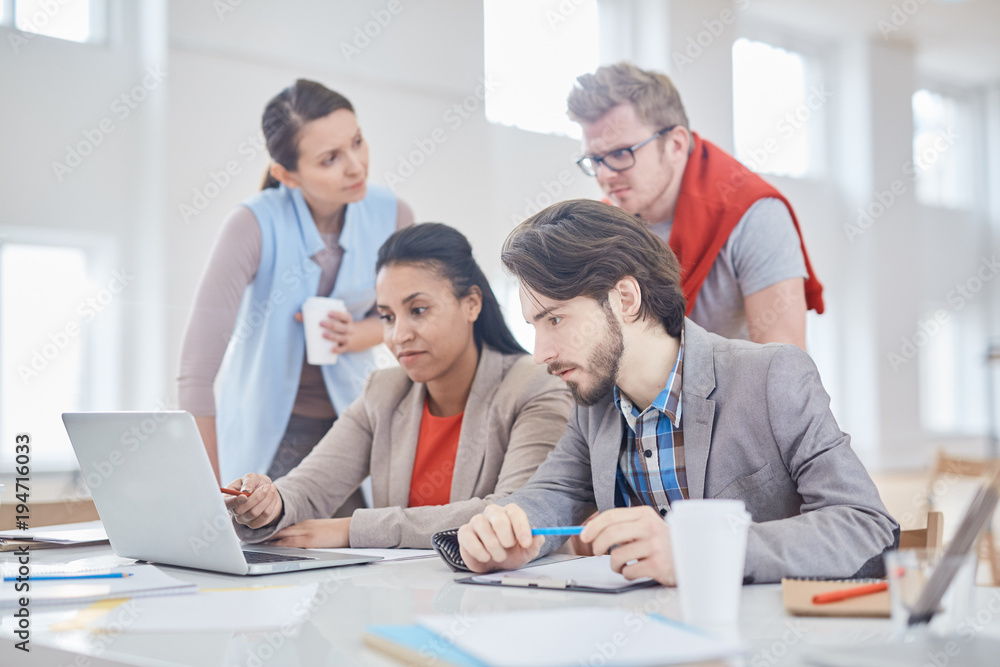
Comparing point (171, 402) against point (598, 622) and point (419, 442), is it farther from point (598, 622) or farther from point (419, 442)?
point (598, 622)

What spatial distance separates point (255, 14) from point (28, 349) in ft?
3.72

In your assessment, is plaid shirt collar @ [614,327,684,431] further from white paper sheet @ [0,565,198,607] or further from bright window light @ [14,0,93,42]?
bright window light @ [14,0,93,42]

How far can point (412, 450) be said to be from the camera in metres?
1.76

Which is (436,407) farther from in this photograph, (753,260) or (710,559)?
(710,559)

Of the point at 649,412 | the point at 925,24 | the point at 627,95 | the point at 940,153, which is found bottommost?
the point at 649,412

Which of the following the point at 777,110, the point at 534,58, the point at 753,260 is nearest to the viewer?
the point at 753,260

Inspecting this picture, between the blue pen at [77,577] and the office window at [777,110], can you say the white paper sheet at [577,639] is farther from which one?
the office window at [777,110]

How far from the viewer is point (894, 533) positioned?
107 cm

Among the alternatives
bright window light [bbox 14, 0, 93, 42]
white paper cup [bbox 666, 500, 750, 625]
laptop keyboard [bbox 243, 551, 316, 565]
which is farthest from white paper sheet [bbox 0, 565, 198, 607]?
bright window light [bbox 14, 0, 93, 42]

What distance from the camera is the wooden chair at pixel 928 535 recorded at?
125 centimetres

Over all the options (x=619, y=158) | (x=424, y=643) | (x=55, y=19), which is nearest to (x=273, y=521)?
(x=424, y=643)

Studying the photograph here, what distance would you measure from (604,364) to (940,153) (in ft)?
24.4

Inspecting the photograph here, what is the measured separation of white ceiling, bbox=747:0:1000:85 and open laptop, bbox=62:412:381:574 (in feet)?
19.1

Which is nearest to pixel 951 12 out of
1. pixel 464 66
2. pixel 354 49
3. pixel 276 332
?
pixel 464 66
